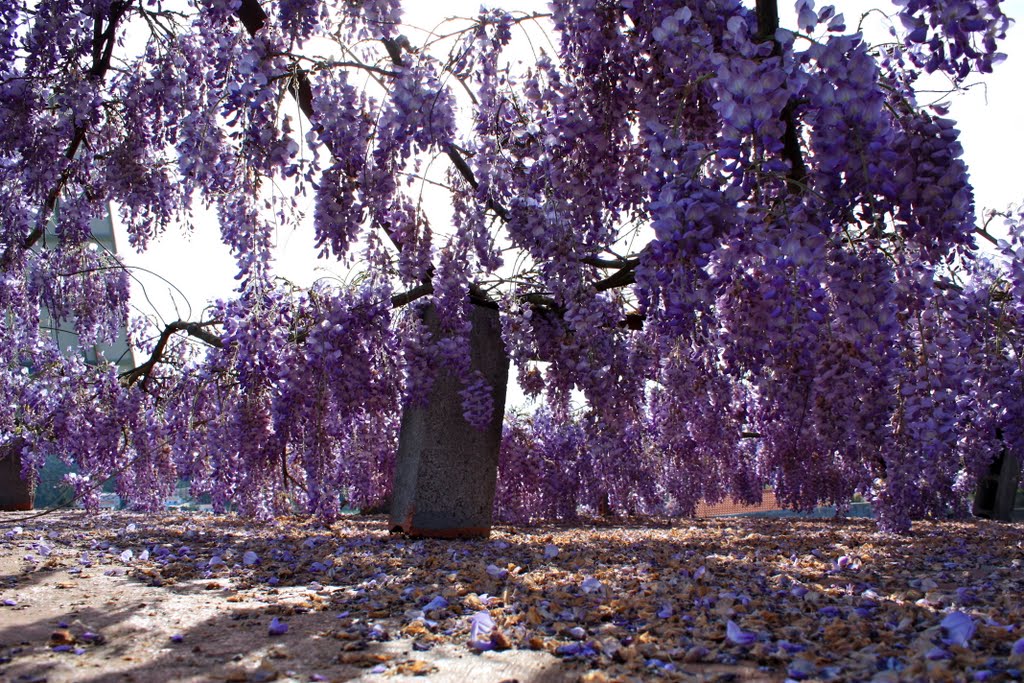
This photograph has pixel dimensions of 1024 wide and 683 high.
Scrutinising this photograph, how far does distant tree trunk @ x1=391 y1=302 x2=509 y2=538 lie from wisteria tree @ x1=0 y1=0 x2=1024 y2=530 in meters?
0.27

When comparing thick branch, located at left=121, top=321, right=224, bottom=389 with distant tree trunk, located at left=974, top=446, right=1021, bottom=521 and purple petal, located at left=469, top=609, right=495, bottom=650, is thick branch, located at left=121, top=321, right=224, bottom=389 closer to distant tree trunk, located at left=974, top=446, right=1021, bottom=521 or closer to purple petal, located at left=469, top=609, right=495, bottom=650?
purple petal, located at left=469, top=609, right=495, bottom=650

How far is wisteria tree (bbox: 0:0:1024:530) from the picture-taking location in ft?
8.45

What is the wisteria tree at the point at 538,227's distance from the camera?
2.58 m

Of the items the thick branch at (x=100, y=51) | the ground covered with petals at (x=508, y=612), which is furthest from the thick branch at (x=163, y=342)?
the ground covered with petals at (x=508, y=612)

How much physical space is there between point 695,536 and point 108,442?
21.0 feet

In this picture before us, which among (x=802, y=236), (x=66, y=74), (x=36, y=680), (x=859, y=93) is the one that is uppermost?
(x=66, y=74)

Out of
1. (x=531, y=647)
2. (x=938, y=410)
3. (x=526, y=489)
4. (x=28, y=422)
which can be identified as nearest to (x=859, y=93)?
(x=938, y=410)

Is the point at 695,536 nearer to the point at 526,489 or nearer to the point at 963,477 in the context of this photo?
the point at 526,489

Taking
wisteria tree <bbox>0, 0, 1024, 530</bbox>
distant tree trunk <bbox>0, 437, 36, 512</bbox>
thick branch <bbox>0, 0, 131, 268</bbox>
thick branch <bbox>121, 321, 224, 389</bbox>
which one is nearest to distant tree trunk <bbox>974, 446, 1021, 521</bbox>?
wisteria tree <bbox>0, 0, 1024, 530</bbox>

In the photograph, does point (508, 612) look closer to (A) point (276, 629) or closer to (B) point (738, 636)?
(A) point (276, 629)

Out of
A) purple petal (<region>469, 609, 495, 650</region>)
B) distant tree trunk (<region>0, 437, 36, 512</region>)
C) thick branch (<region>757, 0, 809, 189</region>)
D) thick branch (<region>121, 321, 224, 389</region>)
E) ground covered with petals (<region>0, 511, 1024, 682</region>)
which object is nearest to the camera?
ground covered with petals (<region>0, 511, 1024, 682</region>)

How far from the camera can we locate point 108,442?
29.1ft

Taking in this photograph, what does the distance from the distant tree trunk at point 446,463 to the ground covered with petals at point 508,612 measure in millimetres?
716

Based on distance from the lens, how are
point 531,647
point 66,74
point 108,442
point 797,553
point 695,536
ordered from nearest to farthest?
point 531,647
point 797,553
point 66,74
point 695,536
point 108,442
